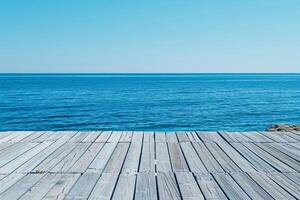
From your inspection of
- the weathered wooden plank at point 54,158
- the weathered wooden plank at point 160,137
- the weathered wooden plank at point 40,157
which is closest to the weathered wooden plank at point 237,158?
the weathered wooden plank at point 160,137

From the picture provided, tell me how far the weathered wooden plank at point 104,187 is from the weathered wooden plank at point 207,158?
1.24 meters

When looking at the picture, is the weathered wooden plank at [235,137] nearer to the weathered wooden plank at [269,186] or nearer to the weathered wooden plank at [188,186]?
the weathered wooden plank at [269,186]

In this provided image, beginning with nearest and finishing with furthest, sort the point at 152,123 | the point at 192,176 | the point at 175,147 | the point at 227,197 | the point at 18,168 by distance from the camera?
the point at 227,197
the point at 192,176
the point at 18,168
the point at 175,147
the point at 152,123

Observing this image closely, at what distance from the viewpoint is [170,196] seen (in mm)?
2934

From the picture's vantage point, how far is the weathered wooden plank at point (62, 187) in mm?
2898

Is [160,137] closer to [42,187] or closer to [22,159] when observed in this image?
[22,159]

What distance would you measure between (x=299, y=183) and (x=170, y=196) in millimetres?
1516

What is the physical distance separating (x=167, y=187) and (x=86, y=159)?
1514 millimetres

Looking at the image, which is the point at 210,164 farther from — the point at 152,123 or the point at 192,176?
the point at 152,123

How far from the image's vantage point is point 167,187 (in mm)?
3166

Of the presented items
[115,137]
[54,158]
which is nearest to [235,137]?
[115,137]

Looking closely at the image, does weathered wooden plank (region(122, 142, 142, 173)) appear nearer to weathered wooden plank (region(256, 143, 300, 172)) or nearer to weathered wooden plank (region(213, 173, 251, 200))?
weathered wooden plank (region(213, 173, 251, 200))

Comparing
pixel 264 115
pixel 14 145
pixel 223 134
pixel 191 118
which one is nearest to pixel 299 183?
pixel 223 134

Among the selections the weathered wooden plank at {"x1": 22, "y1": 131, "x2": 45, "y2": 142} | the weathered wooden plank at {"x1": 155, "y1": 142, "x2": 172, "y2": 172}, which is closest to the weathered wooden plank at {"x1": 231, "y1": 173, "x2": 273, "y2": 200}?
the weathered wooden plank at {"x1": 155, "y1": 142, "x2": 172, "y2": 172}
